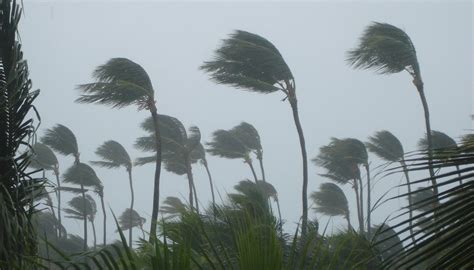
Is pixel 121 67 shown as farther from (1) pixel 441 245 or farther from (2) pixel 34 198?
(1) pixel 441 245

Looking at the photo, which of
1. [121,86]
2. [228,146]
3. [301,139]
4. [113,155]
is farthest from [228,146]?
[121,86]

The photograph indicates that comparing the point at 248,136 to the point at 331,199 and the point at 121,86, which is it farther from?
the point at 121,86

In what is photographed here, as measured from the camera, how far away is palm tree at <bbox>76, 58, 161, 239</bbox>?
59.2ft

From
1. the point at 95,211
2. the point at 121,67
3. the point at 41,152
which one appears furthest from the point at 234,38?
the point at 95,211

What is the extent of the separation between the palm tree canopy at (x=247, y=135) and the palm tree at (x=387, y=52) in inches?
773

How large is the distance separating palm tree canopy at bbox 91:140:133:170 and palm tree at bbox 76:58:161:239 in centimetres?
2338

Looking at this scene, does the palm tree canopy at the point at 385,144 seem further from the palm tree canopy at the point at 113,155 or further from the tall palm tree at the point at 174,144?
the palm tree canopy at the point at 113,155

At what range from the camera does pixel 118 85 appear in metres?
17.9

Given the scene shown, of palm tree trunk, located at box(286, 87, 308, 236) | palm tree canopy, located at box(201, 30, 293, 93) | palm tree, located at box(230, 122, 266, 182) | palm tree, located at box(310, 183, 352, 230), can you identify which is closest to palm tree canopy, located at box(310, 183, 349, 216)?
palm tree, located at box(310, 183, 352, 230)

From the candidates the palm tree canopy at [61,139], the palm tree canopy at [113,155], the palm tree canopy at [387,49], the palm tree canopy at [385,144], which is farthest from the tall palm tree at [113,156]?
the palm tree canopy at [387,49]

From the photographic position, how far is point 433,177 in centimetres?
175

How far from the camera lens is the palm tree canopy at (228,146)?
126ft

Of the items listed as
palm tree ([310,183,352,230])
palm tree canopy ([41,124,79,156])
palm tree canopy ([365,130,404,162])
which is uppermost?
palm tree canopy ([41,124,79,156])

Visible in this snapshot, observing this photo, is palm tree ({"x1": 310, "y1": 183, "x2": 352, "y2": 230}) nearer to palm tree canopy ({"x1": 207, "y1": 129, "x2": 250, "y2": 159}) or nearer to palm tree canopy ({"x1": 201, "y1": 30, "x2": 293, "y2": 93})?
palm tree canopy ({"x1": 207, "y1": 129, "x2": 250, "y2": 159})
